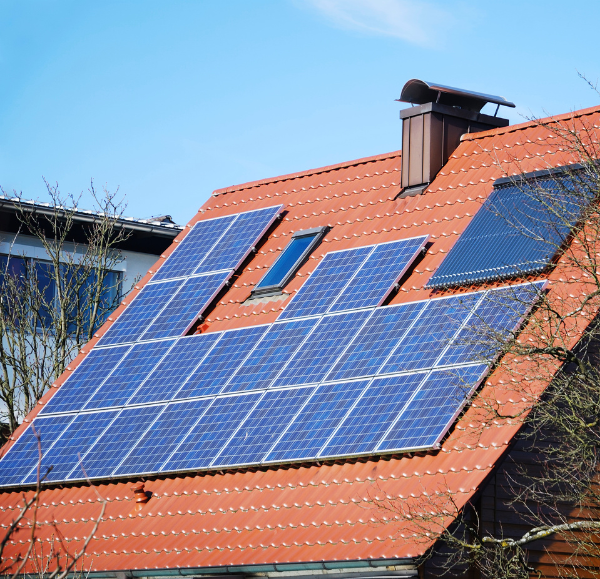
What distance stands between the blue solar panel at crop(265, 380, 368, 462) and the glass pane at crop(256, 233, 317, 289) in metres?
3.75

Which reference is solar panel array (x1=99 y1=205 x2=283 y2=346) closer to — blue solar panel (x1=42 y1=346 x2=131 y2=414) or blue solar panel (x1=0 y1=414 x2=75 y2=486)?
blue solar panel (x1=42 y1=346 x2=131 y2=414)

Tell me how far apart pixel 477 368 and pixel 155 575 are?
16.2ft

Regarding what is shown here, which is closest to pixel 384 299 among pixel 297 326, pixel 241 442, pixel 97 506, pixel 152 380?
pixel 297 326

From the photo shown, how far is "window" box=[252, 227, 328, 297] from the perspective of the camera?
1797 cm

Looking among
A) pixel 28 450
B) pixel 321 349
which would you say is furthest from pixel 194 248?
pixel 321 349

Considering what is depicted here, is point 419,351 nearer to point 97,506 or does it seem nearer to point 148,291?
point 97,506

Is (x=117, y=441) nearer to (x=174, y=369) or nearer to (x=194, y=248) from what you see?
(x=174, y=369)

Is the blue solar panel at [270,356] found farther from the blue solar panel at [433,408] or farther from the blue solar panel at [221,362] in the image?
the blue solar panel at [433,408]

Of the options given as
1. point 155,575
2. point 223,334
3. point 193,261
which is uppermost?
point 193,261

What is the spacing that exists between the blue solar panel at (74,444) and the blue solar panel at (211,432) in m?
1.88

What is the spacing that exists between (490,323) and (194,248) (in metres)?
8.26

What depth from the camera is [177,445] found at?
51.3ft

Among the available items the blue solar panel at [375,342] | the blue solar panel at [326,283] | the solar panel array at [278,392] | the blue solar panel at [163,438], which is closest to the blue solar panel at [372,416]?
the solar panel array at [278,392]

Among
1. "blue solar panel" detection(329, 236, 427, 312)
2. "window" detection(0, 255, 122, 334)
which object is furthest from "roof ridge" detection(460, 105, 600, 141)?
"window" detection(0, 255, 122, 334)
